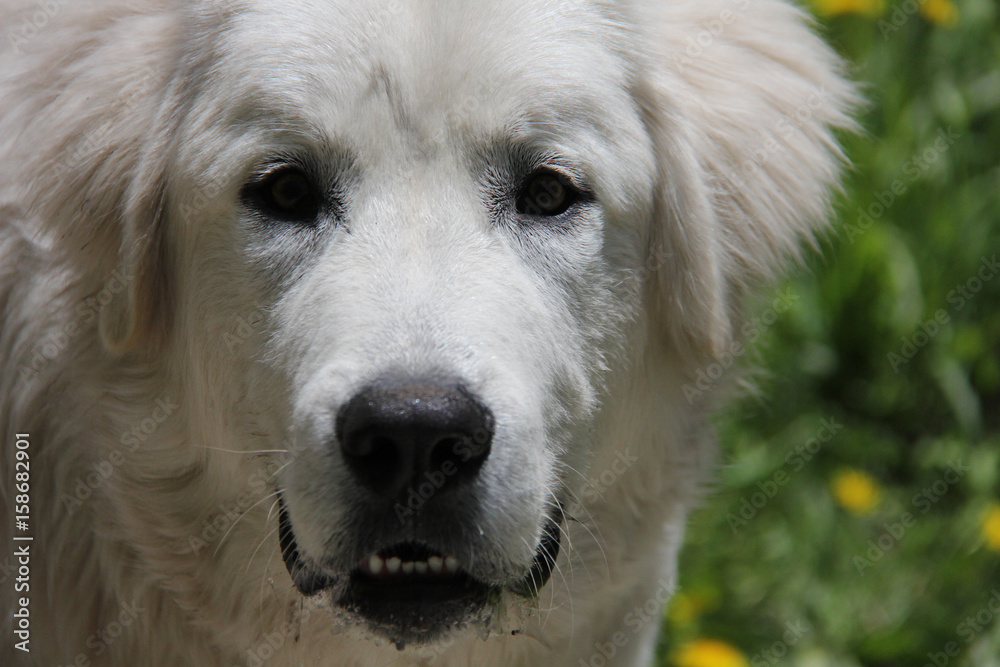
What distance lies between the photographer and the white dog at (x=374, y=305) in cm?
219

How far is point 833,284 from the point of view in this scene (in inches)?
194

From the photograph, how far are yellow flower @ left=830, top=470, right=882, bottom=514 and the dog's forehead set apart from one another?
272cm

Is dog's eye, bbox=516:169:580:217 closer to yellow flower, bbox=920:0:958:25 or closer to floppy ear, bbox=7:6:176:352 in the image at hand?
floppy ear, bbox=7:6:176:352

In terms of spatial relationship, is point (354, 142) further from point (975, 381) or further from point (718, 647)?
point (975, 381)

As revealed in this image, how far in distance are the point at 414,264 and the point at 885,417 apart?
136 inches

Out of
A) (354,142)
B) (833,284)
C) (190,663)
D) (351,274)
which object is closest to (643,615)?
(190,663)

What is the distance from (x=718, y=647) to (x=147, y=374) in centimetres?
242

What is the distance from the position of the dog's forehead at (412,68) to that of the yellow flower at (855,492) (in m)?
2.72

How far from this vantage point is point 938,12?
5.34 m

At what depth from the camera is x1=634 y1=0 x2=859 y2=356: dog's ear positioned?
2.73m

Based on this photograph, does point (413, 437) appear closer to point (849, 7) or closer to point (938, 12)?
point (849, 7)

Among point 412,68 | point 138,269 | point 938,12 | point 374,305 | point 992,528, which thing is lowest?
point 992,528

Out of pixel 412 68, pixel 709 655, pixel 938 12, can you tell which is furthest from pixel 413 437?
pixel 938 12

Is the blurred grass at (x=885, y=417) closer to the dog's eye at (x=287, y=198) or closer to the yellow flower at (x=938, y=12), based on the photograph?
the yellow flower at (x=938, y=12)
